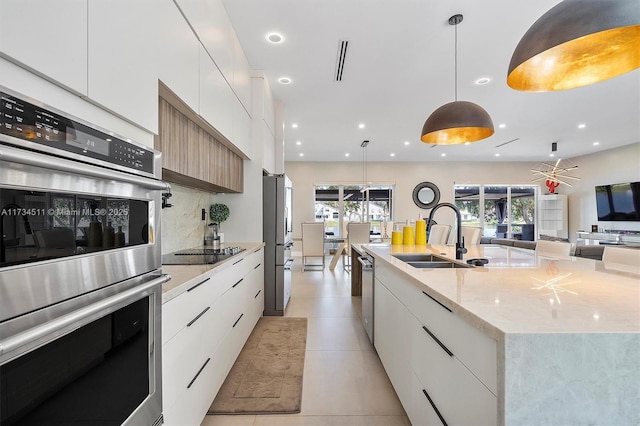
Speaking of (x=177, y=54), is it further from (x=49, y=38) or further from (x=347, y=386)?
(x=347, y=386)

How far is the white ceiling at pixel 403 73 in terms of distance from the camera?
235 centimetres

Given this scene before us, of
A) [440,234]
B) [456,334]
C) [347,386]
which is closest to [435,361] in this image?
[456,334]

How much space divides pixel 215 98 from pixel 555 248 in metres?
3.28

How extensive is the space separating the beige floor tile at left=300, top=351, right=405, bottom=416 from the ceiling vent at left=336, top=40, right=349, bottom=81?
9.27ft

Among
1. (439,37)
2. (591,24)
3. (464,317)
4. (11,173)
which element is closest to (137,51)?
(11,173)

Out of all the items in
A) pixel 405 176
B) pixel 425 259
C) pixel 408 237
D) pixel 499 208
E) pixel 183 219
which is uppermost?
pixel 405 176

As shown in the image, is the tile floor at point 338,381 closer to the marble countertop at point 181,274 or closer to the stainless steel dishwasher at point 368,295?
the stainless steel dishwasher at point 368,295

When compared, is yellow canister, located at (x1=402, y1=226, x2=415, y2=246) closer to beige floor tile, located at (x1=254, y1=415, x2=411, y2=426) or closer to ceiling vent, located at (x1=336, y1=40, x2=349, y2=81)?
beige floor tile, located at (x1=254, y1=415, x2=411, y2=426)

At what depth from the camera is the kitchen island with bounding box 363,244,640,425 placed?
30.5 inches

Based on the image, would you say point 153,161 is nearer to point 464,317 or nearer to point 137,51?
point 137,51

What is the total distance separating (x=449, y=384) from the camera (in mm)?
1095

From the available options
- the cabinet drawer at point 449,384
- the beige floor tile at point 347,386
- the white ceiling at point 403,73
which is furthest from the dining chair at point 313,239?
the cabinet drawer at point 449,384

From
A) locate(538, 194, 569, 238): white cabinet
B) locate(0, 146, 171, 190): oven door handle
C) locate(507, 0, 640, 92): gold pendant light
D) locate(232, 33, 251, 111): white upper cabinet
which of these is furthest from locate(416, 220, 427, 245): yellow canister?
locate(538, 194, 569, 238): white cabinet

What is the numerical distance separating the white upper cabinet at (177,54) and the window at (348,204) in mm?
7304
